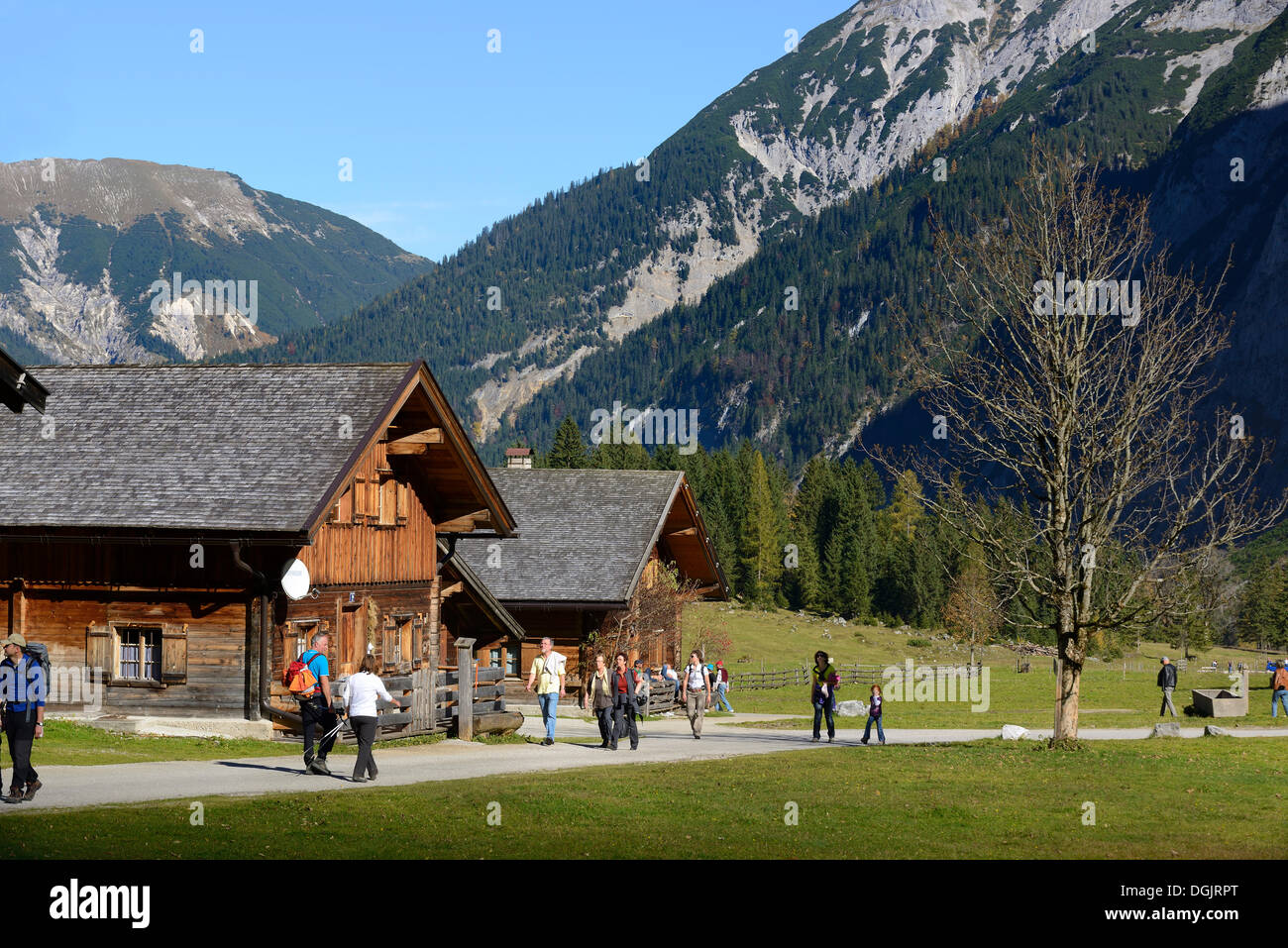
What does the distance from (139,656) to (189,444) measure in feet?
13.5

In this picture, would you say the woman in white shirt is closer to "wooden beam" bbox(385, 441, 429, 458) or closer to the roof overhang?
the roof overhang

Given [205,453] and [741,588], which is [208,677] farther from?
[741,588]

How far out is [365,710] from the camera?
64.0ft

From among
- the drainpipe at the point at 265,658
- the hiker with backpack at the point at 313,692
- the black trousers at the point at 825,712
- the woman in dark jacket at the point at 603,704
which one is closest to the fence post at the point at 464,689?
the woman in dark jacket at the point at 603,704

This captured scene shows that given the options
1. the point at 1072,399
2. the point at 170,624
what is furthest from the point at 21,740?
the point at 1072,399

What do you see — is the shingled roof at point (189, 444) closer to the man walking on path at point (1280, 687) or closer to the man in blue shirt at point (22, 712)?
the man in blue shirt at point (22, 712)

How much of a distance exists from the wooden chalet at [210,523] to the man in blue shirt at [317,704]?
15.3 ft

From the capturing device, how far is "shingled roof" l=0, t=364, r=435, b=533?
84.3ft

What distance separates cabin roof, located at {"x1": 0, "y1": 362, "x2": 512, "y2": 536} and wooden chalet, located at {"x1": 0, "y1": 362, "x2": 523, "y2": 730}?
39 millimetres

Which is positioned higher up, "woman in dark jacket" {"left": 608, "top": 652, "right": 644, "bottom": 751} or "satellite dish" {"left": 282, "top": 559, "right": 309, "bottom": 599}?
"satellite dish" {"left": 282, "top": 559, "right": 309, "bottom": 599}

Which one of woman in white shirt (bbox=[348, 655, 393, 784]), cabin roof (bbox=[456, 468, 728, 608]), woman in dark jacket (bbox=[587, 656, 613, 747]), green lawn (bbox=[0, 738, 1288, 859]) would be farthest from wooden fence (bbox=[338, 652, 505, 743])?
cabin roof (bbox=[456, 468, 728, 608])

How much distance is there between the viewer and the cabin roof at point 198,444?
25672 millimetres

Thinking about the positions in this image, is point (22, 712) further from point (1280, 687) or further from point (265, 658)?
point (1280, 687)
